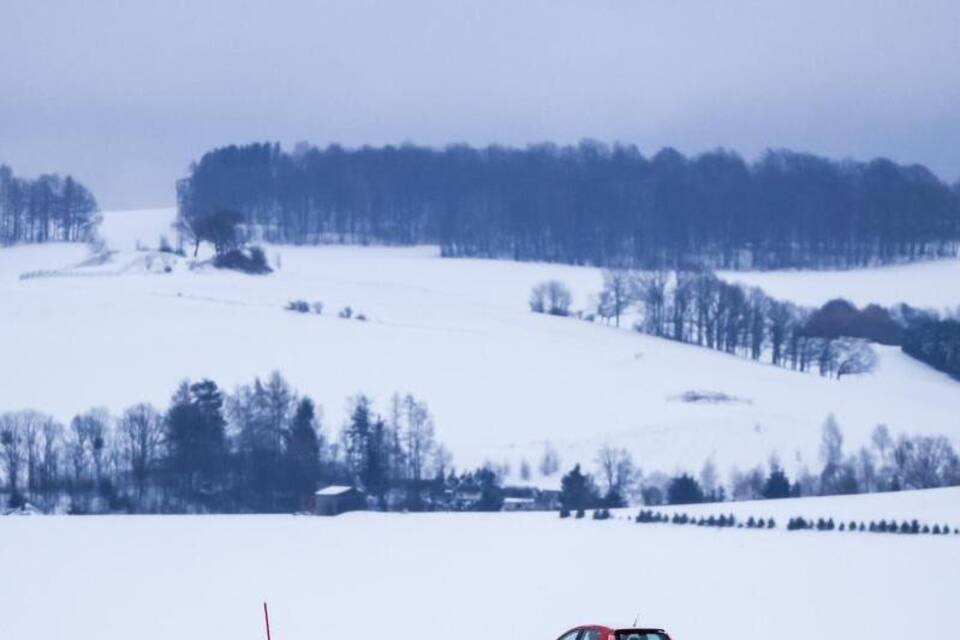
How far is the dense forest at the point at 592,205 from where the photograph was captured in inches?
Result: 5842

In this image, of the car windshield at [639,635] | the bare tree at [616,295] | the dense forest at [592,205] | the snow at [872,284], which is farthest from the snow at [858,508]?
the dense forest at [592,205]

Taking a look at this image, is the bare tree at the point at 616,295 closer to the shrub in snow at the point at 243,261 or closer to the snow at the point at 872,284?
the snow at the point at 872,284

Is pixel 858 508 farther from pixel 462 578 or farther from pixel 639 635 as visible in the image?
pixel 639 635

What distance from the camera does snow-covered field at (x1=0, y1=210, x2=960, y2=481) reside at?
78.4m

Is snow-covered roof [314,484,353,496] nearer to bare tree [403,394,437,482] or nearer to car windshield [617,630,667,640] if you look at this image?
bare tree [403,394,437,482]

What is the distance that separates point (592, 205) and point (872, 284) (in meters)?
34.7

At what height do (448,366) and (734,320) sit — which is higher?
(734,320)

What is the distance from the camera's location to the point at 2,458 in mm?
69812

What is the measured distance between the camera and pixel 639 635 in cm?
2206

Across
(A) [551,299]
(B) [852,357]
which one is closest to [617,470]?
(B) [852,357]

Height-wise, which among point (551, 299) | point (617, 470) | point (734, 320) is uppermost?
point (551, 299)

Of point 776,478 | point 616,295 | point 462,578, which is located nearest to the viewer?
point 462,578

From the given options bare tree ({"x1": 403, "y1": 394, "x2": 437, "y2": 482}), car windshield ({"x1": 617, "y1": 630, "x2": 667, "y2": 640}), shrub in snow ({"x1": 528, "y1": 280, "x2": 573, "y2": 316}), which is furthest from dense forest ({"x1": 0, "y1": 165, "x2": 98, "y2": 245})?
car windshield ({"x1": 617, "y1": 630, "x2": 667, "y2": 640})

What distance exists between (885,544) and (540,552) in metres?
9.32
